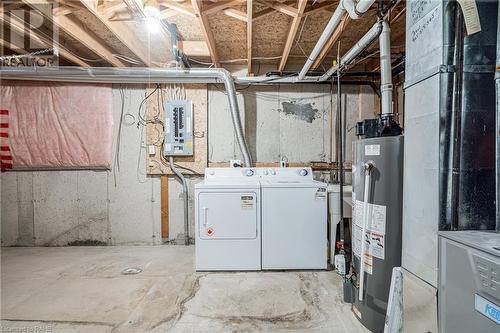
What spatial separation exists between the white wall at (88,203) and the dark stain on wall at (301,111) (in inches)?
80.5

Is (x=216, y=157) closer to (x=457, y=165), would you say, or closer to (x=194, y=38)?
(x=194, y=38)

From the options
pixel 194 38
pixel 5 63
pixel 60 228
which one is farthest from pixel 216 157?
pixel 5 63

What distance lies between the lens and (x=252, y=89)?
11.2ft

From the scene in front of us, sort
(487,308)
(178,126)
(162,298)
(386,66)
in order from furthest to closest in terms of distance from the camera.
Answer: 1. (178,126)
2. (162,298)
3. (386,66)
4. (487,308)

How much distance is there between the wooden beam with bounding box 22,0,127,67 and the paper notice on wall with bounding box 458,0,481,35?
287 cm

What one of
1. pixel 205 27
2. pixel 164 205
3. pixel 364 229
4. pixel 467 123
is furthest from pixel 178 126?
pixel 467 123

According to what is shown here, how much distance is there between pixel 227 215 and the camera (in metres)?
2.52

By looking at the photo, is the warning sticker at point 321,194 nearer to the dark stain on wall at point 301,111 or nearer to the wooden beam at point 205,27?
the dark stain on wall at point 301,111

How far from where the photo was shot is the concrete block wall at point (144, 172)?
3.38 metres

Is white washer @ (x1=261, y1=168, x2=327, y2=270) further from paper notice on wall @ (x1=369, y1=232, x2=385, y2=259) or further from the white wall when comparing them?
the white wall

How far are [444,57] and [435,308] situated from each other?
3.61ft

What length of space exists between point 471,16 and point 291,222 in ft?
6.57

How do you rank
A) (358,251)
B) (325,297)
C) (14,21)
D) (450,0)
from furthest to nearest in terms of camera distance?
1. (14,21)
2. (325,297)
3. (358,251)
4. (450,0)

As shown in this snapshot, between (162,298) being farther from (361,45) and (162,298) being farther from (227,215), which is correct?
(361,45)
